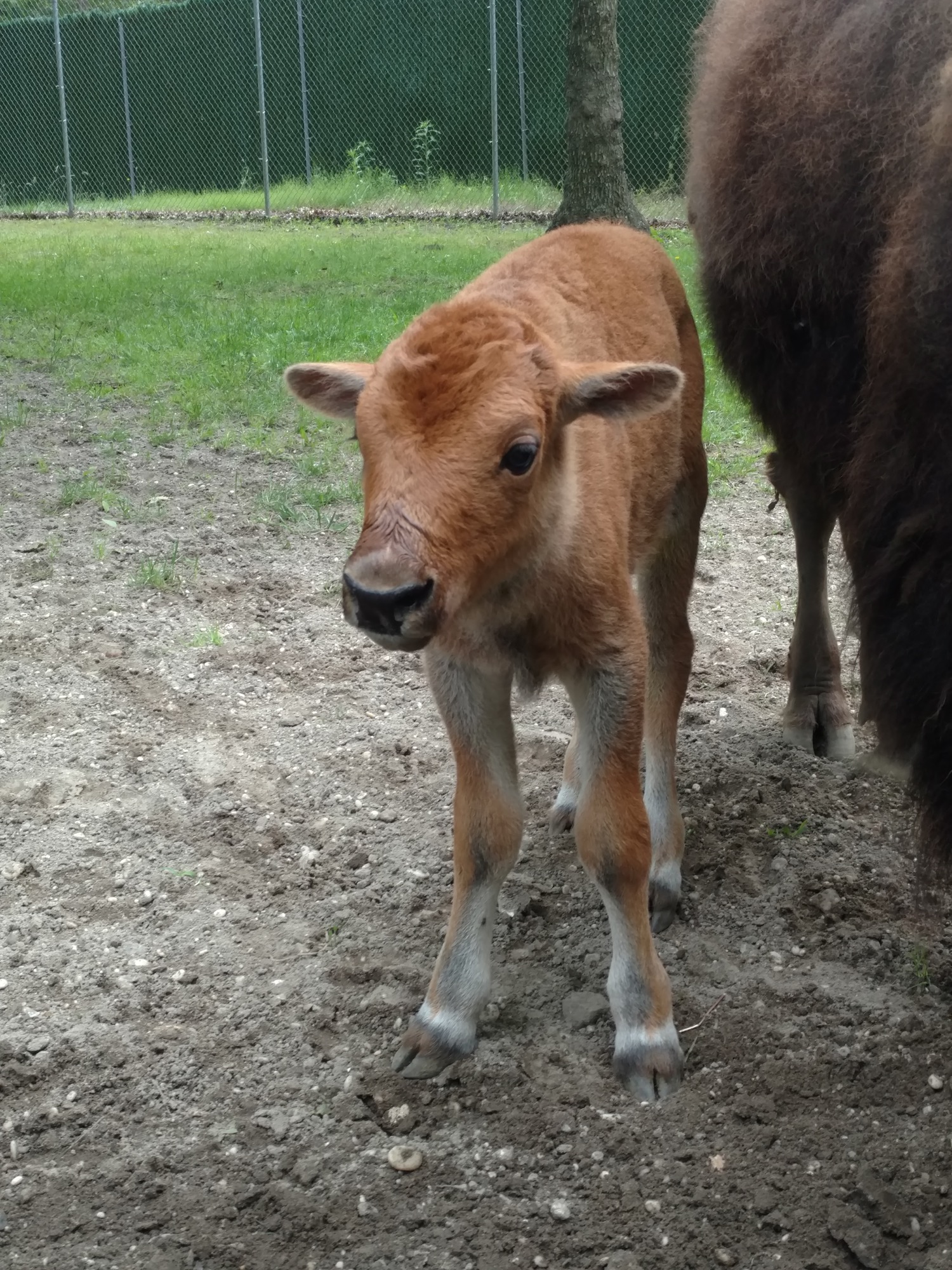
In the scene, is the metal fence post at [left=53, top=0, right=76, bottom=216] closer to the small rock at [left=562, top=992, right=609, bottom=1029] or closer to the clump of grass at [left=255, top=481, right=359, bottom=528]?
the clump of grass at [left=255, top=481, right=359, bottom=528]

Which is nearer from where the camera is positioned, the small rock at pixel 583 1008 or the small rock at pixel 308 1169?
the small rock at pixel 308 1169

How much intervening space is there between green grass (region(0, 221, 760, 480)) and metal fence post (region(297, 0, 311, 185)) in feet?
8.18

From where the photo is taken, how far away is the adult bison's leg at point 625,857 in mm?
2941

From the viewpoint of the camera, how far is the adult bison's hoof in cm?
437

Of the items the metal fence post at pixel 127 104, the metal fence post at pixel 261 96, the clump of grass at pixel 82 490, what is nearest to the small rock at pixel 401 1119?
the clump of grass at pixel 82 490

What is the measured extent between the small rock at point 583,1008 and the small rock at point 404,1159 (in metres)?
0.56

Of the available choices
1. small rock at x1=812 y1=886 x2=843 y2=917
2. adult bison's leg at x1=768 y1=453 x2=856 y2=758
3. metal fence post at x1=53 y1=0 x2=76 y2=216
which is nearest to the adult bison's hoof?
adult bison's leg at x1=768 y1=453 x2=856 y2=758

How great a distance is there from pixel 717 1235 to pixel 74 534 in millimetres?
4418

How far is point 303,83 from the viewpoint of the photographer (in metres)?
18.8

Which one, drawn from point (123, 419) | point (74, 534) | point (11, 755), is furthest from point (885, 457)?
point (123, 419)

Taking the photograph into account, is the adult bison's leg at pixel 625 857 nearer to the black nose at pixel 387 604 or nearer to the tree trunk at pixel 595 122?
the black nose at pixel 387 604

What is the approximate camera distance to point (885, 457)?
255 centimetres

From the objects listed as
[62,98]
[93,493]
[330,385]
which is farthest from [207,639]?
[62,98]

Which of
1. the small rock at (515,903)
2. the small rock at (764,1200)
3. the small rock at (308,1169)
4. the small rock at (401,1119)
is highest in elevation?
the small rock at (764,1200)
